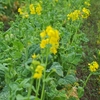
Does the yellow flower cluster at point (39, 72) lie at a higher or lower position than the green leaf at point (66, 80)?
higher

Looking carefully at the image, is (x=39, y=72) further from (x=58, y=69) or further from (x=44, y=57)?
(x=44, y=57)

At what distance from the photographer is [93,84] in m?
3.87

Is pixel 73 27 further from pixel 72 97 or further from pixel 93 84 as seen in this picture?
pixel 72 97

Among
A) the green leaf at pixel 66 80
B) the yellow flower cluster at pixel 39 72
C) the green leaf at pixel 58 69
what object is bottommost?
the green leaf at pixel 66 80

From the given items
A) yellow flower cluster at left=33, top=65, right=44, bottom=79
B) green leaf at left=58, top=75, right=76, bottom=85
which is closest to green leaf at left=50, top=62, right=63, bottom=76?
green leaf at left=58, top=75, right=76, bottom=85

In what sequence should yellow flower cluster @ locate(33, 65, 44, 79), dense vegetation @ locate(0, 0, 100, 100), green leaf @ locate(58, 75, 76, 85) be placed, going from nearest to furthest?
yellow flower cluster @ locate(33, 65, 44, 79) < dense vegetation @ locate(0, 0, 100, 100) < green leaf @ locate(58, 75, 76, 85)

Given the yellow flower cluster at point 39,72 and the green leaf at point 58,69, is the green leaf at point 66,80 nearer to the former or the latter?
the green leaf at point 58,69

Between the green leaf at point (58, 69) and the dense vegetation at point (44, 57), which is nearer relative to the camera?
the dense vegetation at point (44, 57)

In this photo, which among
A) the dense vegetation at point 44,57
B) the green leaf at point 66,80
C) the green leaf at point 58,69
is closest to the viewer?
the dense vegetation at point 44,57

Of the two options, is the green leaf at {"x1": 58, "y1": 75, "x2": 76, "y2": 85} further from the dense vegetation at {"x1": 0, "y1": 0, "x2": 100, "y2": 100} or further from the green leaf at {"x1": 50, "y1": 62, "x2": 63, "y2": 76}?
the green leaf at {"x1": 50, "y1": 62, "x2": 63, "y2": 76}

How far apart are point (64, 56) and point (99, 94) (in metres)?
1.14

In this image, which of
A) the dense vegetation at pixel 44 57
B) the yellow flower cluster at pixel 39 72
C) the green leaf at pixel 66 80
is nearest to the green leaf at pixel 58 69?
the dense vegetation at pixel 44 57

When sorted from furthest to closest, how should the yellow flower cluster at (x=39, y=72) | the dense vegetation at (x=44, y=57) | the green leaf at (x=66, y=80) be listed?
the green leaf at (x=66, y=80) → the dense vegetation at (x=44, y=57) → the yellow flower cluster at (x=39, y=72)

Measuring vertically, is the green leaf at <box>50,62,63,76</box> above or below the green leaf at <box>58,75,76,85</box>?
above
